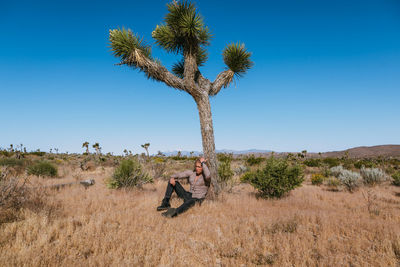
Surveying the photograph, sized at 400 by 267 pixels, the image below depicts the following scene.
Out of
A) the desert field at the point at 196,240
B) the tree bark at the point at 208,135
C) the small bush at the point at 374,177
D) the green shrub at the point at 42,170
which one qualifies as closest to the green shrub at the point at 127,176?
the desert field at the point at 196,240

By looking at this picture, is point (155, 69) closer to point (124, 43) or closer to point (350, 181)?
point (124, 43)

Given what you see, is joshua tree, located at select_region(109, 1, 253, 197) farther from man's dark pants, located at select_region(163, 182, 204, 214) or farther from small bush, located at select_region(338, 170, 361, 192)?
small bush, located at select_region(338, 170, 361, 192)

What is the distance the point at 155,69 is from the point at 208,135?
2849 mm

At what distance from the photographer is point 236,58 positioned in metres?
6.97

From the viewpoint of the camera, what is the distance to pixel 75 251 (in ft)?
8.84

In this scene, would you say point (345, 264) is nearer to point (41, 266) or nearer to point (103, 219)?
point (41, 266)

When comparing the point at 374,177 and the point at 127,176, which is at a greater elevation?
the point at 127,176

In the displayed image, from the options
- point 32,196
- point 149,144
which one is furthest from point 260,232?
point 149,144

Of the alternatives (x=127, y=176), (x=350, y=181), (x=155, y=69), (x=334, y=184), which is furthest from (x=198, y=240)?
(x=334, y=184)

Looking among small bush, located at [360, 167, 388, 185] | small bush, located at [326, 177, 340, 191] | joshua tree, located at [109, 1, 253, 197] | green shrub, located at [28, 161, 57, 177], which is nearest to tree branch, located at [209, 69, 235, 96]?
joshua tree, located at [109, 1, 253, 197]

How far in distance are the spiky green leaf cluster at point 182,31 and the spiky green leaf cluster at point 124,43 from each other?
732 mm

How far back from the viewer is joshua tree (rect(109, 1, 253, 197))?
6227 millimetres

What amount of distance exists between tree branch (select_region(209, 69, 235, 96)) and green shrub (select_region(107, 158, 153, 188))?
4.14 m

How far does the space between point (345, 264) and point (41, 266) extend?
366cm
